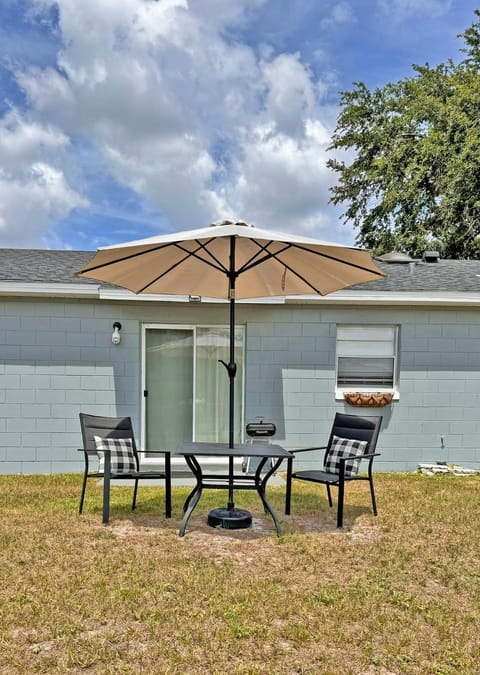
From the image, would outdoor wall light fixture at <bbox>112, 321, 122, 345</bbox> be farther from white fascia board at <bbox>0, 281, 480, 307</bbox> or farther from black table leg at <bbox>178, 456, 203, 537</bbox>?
black table leg at <bbox>178, 456, 203, 537</bbox>

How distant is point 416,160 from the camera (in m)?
17.6

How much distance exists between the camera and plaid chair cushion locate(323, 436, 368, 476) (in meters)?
5.33

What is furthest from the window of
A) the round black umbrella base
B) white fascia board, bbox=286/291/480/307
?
the round black umbrella base

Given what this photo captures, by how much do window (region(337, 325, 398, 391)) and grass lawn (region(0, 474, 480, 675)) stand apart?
2.59 meters

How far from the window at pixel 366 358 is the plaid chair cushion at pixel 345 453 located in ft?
7.62

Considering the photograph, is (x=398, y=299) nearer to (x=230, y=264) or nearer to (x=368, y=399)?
(x=368, y=399)

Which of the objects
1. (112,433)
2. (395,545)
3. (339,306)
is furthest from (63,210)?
(395,545)

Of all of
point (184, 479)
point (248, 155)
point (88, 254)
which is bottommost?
point (184, 479)

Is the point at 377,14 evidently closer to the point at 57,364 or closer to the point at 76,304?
the point at 76,304

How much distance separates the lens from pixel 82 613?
3053 millimetres

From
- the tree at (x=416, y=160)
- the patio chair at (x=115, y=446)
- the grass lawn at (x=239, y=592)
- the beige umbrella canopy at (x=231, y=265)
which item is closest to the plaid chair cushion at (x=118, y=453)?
the patio chair at (x=115, y=446)

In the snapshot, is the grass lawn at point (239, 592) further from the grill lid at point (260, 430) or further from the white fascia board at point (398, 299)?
the white fascia board at point (398, 299)

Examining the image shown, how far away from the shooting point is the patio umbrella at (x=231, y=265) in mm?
4113

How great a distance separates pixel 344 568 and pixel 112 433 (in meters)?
2.71
